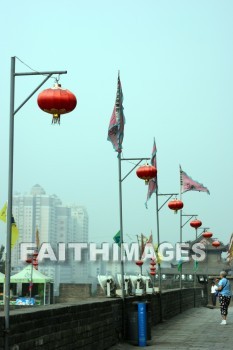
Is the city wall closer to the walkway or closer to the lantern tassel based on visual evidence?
the walkway

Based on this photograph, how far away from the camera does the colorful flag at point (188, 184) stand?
32938 millimetres

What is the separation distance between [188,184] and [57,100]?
75.9 ft

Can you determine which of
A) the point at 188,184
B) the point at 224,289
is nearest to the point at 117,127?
the point at 224,289

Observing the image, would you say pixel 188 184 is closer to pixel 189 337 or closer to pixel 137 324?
pixel 189 337

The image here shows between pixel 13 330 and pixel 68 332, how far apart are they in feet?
9.15

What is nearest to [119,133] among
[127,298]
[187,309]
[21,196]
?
[127,298]

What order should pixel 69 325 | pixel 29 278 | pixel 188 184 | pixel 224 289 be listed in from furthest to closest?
pixel 29 278 < pixel 188 184 < pixel 224 289 < pixel 69 325

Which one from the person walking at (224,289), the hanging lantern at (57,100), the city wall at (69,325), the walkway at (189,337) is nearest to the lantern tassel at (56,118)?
the hanging lantern at (57,100)

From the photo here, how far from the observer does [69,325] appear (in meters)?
12.3

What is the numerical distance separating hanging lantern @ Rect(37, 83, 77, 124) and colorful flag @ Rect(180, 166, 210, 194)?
73.2 feet

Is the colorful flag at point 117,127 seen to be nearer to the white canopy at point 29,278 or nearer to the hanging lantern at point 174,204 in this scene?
the hanging lantern at point 174,204

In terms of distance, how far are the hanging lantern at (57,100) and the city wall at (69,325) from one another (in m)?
3.13

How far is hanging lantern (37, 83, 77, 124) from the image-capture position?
10.6 meters

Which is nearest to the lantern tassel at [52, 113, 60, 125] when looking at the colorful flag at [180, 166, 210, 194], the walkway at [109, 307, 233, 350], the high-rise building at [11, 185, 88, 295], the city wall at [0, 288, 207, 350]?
the city wall at [0, 288, 207, 350]
